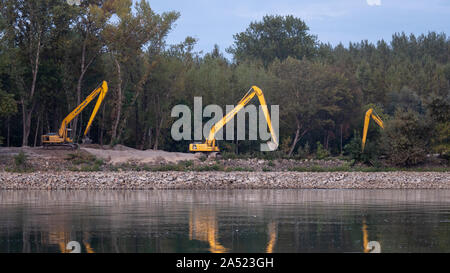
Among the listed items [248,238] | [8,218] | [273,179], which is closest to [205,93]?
[273,179]

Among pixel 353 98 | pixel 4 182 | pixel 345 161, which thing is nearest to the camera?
pixel 4 182

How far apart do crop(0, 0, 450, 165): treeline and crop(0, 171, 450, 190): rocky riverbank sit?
22.6 ft

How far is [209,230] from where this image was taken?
18.0m

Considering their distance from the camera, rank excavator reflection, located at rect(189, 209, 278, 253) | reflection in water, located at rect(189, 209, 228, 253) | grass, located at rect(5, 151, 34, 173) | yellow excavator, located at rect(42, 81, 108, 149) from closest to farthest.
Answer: excavator reflection, located at rect(189, 209, 278, 253) < reflection in water, located at rect(189, 209, 228, 253) < grass, located at rect(5, 151, 34, 173) < yellow excavator, located at rect(42, 81, 108, 149)

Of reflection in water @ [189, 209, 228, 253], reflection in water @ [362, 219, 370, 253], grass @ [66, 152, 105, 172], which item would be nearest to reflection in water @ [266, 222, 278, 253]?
reflection in water @ [189, 209, 228, 253]

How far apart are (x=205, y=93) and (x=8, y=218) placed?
136ft

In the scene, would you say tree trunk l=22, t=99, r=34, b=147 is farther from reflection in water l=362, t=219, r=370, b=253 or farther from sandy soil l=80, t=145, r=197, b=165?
reflection in water l=362, t=219, r=370, b=253

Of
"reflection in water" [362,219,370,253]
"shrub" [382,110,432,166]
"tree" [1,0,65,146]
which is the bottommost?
"reflection in water" [362,219,370,253]

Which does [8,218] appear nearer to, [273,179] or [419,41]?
[273,179]

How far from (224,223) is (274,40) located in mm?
84714

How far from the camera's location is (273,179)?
37656 mm

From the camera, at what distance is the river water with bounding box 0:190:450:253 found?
1540cm

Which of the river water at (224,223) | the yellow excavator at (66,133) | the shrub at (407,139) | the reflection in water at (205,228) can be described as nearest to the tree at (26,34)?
the yellow excavator at (66,133)

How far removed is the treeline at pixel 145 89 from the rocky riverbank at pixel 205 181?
6.88 m
